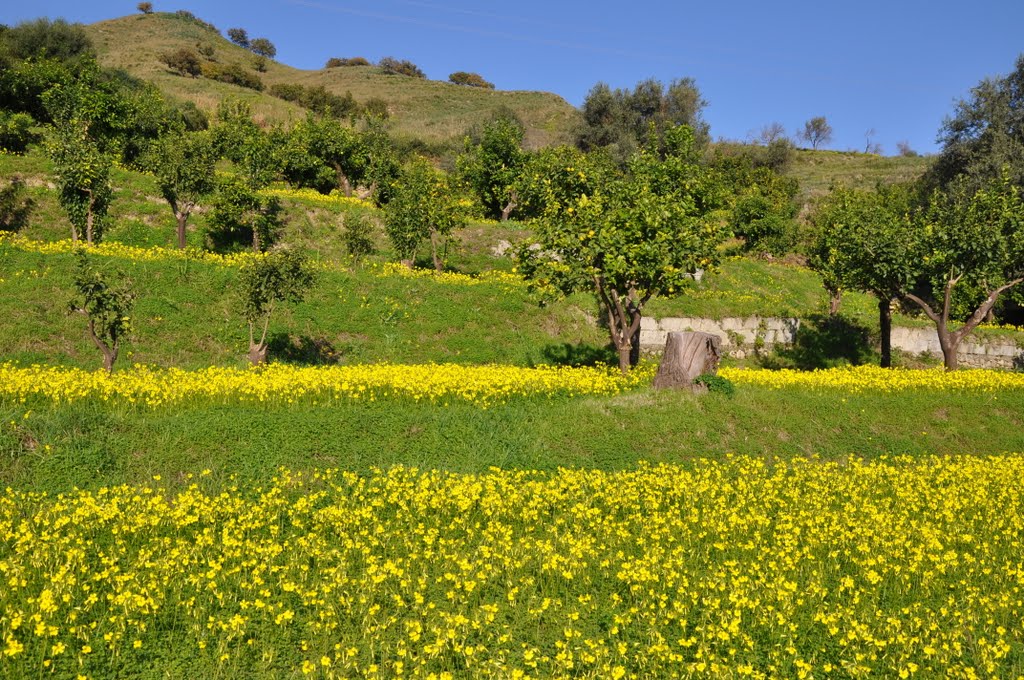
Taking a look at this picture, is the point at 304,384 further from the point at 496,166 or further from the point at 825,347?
the point at 496,166

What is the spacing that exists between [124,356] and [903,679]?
23.1m

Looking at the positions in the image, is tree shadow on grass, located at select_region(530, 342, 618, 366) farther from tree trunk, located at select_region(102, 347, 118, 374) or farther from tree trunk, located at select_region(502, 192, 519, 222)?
tree trunk, located at select_region(502, 192, 519, 222)

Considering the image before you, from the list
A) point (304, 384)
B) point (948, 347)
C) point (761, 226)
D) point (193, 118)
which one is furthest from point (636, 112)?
point (304, 384)

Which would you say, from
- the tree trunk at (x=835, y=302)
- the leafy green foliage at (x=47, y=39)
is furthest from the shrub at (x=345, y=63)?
the tree trunk at (x=835, y=302)

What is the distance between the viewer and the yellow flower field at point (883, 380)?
21375mm

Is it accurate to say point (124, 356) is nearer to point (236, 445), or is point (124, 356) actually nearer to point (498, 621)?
point (236, 445)

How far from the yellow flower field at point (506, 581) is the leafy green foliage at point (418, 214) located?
23.7 m

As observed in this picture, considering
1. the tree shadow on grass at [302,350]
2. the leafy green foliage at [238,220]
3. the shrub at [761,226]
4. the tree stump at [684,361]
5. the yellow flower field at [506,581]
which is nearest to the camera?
the yellow flower field at [506,581]

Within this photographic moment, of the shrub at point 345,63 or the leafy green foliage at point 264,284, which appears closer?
the leafy green foliage at point 264,284

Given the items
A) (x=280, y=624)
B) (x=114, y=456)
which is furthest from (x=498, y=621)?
(x=114, y=456)

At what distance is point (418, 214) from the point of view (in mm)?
34844

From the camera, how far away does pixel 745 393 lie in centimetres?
1889

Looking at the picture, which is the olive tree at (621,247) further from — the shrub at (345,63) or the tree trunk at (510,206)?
the shrub at (345,63)

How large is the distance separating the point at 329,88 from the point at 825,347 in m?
117
